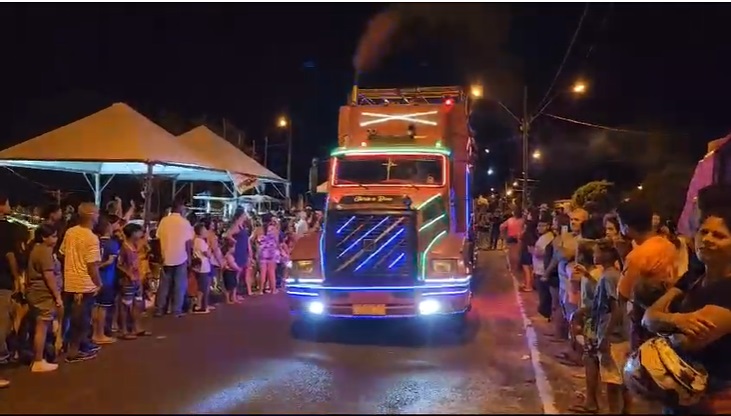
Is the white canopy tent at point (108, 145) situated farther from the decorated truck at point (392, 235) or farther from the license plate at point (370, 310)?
the license plate at point (370, 310)

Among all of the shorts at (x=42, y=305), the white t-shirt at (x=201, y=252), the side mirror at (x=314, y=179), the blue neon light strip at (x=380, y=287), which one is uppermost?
the side mirror at (x=314, y=179)

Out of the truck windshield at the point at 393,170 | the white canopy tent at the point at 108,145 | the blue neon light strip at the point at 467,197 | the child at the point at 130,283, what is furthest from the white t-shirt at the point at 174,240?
the blue neon light strip at the point at 467,197

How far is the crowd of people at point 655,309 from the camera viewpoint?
11.7ft

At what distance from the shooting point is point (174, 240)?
11.4 metres

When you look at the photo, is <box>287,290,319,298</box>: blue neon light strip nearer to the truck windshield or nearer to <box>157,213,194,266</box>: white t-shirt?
the truck windshield

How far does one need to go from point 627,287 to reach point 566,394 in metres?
2.55

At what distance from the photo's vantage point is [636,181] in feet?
115

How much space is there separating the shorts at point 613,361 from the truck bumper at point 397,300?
12.7 feet

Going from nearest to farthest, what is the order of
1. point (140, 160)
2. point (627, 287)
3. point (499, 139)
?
point (627, 287)
point (140, 160)
point (499, 139)

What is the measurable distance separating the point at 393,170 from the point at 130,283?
13.9 feet

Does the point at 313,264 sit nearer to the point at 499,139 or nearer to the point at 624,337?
the point at 624,337

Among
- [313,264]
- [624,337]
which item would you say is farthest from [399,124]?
[624,337]

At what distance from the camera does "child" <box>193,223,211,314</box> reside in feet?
39.9

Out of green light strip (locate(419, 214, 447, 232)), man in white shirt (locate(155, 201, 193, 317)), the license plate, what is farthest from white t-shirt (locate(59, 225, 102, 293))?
green light strip (locate(419, 214, 447, 232))
